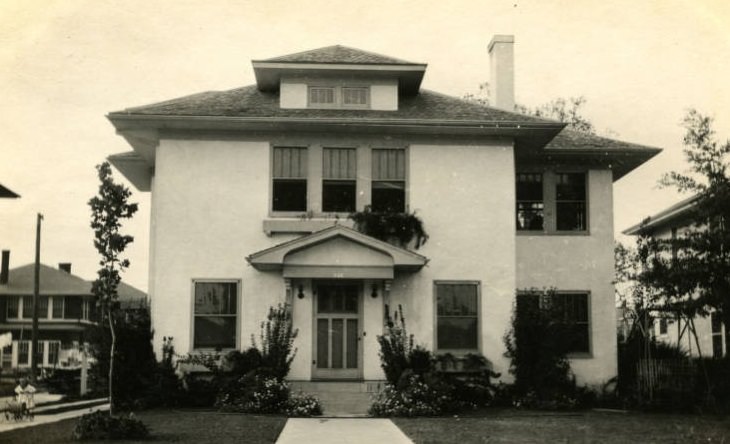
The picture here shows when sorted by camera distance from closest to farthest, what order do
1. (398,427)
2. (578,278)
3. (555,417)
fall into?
(398,427) → (555,417) → (578,278)

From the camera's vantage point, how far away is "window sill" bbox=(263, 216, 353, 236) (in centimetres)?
2089

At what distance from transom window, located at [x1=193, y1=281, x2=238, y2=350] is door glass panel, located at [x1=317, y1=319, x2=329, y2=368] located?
6.32ft

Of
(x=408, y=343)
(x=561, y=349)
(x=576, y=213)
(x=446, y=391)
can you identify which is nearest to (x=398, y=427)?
(x=446, y=391)

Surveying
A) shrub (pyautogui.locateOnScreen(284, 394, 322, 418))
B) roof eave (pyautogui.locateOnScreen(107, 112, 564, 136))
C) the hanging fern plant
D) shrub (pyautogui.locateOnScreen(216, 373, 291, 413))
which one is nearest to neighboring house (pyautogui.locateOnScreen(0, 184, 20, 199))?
roof eave (pyautogui.locateOnScreen(107, 112, 564, 136))

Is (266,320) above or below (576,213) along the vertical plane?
below

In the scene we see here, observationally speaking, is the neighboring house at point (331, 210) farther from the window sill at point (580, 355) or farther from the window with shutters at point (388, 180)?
the window sill at point (580, 355)

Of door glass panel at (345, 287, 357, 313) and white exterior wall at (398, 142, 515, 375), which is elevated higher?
white exterior wall at (398, 142, 515, 375)

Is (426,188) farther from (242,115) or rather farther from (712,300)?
(712,300)

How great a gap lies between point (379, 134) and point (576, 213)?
5891 mm

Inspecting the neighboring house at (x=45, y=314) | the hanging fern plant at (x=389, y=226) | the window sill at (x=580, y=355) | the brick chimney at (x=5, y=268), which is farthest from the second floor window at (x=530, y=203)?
the brick chimney at (x=5, y=268)

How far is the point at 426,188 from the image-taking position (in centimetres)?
2148

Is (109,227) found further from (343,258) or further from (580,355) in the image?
(580,355)

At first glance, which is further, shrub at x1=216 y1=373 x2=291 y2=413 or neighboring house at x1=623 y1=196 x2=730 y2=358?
neighboring house at x1=623 y1=196 x2=730 y2=358

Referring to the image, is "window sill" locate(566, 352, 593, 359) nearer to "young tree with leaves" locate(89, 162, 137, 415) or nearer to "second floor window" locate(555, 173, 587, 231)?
"second floor window" locate(555, 173, 587, 231)
